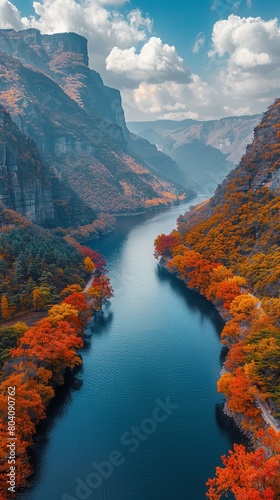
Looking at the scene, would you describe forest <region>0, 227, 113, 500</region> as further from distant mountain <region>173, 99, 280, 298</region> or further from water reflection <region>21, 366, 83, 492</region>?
distant mountain <region>173, 99, 280, 298</region>

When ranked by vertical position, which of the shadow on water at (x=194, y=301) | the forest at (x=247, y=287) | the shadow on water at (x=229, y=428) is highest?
the forest at (x=247, y=287)

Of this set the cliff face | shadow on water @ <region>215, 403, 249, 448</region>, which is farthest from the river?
the cliff face

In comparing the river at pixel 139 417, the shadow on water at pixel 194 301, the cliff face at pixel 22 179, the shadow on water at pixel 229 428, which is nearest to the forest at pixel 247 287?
the shadow on water at pixel 229 428

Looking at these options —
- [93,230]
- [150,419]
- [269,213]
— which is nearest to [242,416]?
[150,419]

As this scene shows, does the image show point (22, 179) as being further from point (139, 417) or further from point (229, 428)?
point (229, 428)

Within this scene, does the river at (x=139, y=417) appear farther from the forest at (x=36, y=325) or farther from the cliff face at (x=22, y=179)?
the cliff face at (x=22, y=179)
